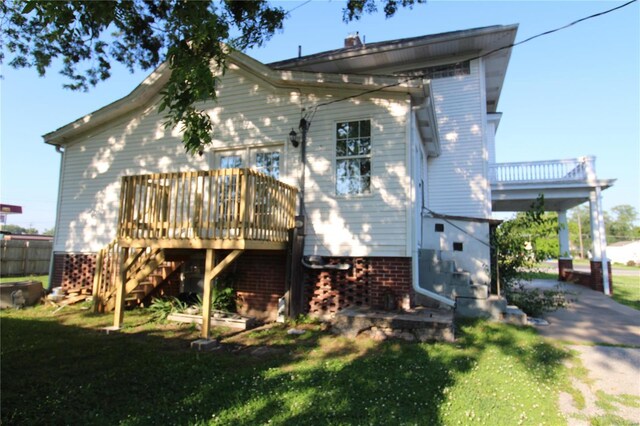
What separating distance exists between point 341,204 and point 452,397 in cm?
435

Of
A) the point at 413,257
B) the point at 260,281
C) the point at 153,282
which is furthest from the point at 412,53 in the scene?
the point at 153,282

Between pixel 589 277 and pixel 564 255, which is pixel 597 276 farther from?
pixel 564 255

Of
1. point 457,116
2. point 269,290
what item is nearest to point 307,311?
point 269,290

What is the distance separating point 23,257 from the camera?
57.4 feet

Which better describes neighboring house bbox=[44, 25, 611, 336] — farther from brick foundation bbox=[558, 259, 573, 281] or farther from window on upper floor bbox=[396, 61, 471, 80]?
brick foundation bbox=[558, 259, 573, 281]

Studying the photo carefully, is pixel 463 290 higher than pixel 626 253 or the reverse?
the reverse

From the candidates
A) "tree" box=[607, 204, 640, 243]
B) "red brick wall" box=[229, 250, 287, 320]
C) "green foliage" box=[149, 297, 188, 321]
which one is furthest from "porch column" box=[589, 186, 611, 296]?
"tree" box=[607, 204, 640, 243]

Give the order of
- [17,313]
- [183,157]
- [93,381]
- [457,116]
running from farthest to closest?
[457,116]
[183,157]
[17,313]
[93,381]

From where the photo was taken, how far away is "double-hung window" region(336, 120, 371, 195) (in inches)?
298

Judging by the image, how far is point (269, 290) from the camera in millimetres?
7867

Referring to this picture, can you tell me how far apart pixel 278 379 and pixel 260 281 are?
3716 millimetres

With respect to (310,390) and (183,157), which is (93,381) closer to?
(310,390)

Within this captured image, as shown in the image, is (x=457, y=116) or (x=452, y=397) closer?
(x=452, y=397)

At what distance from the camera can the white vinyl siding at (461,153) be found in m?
11.5
